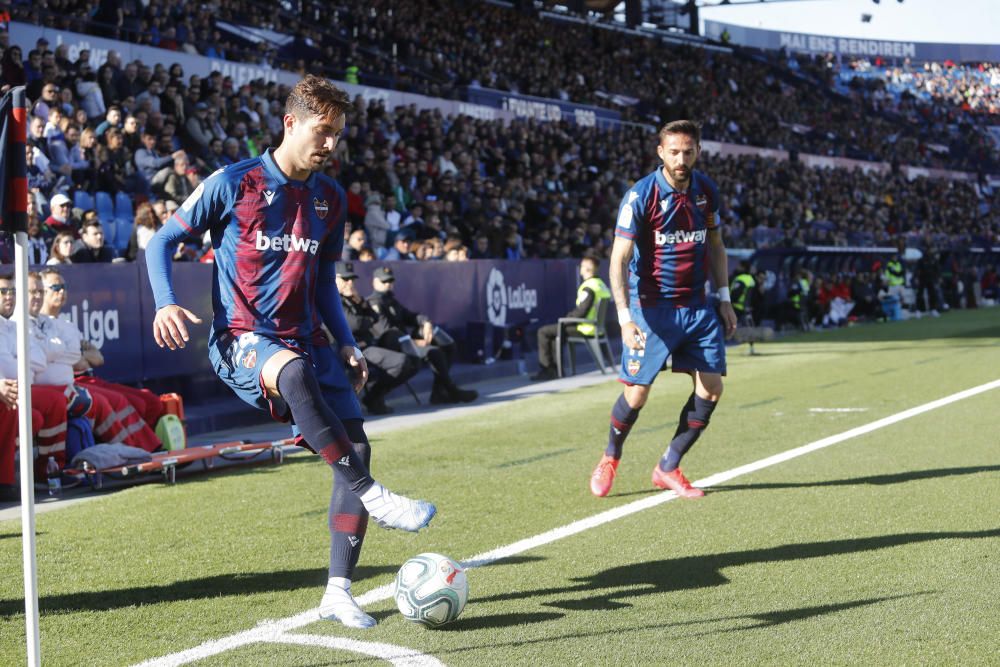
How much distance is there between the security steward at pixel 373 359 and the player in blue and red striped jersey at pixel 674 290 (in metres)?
6.20

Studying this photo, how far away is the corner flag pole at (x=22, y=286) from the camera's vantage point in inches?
152

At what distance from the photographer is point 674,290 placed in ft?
25.0

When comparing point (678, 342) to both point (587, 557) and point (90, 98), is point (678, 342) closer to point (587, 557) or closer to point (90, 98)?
point (587, 557)

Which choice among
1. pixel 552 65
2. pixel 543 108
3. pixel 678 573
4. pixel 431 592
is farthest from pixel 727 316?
pixel 552 65

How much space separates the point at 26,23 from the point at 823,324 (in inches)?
760

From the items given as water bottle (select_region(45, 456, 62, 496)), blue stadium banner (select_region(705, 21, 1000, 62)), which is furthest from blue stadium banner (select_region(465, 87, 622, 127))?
blue stadium banner (select_region(705, 21, 1000, 62))

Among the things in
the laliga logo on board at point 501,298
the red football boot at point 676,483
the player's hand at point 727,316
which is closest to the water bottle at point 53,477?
the red football boot at point 676,483

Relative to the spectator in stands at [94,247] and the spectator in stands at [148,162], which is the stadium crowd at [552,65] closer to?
the spectator in stands at [148,162]

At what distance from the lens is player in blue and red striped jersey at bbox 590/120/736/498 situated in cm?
749

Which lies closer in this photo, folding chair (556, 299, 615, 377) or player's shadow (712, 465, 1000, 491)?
player's shadow (712, 465, 1000, 491)

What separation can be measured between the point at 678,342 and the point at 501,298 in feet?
38.5

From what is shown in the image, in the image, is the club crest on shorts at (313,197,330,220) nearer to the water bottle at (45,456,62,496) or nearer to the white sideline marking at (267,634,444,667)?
the white sideline marking at (267,634,444,667)

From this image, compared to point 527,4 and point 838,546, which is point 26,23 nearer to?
point 838,546

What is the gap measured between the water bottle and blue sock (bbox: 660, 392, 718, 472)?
13.9 ft
